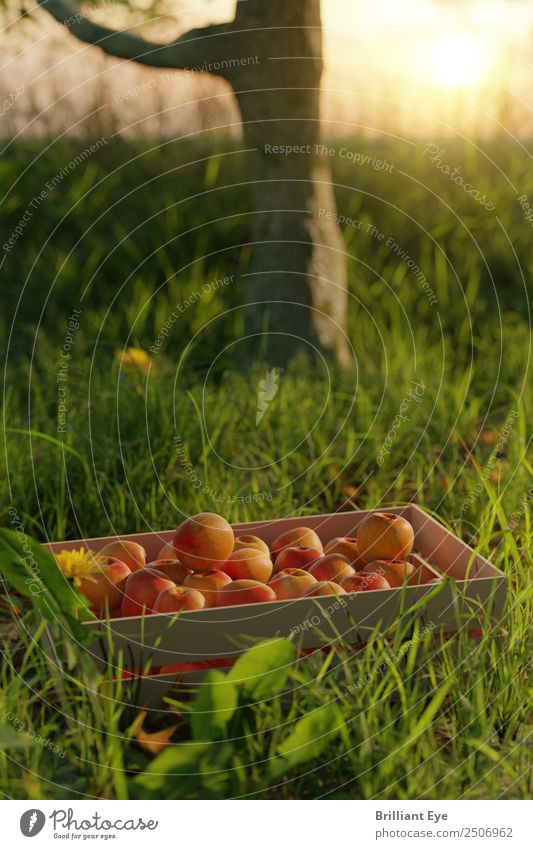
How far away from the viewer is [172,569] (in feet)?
8.82

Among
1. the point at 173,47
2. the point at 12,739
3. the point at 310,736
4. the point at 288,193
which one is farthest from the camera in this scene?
the point at 288,193

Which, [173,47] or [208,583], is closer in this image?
[208,583]

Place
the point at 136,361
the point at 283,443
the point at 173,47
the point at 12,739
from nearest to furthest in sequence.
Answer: the point at 12,739
the point at 283,443
the point at 173,47
the point at 136,361

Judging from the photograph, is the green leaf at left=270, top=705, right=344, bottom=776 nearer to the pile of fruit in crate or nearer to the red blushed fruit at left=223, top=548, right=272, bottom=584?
the pile of fruit in crate

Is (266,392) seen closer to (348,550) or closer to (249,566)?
(348,550)

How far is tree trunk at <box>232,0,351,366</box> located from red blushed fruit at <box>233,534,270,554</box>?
1.64 m

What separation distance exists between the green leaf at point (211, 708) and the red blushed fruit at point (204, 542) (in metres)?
0.60

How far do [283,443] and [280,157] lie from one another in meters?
1.28
